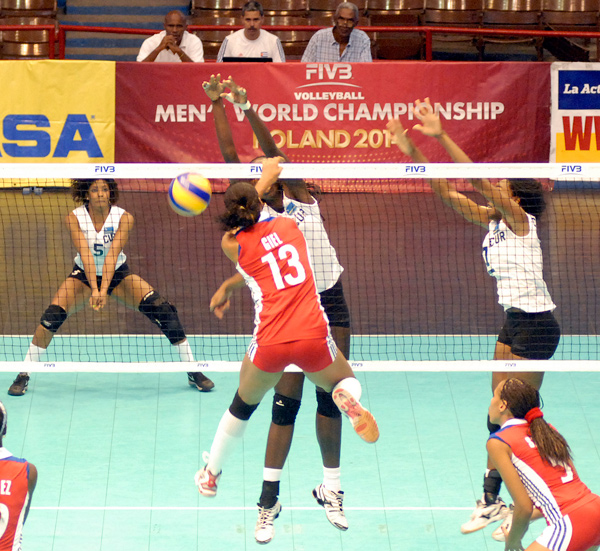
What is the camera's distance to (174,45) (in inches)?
557

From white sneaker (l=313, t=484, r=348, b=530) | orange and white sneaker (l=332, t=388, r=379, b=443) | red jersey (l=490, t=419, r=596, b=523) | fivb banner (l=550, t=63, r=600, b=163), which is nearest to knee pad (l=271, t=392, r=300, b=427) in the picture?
white sneaker (l=313, t=484, r=348, b=530)

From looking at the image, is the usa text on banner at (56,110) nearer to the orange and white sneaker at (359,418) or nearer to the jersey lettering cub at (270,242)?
the jersey lettering cub at (270,242)

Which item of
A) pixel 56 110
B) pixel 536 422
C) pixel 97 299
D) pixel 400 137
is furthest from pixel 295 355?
pixel 56 110

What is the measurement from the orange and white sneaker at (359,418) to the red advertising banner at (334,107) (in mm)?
9059

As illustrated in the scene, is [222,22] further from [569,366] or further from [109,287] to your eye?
[569,366]

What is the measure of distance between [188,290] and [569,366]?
5.98 m

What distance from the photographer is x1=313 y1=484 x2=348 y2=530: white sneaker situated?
19.6 ft

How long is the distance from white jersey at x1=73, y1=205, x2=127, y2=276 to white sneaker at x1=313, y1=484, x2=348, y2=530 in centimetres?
322

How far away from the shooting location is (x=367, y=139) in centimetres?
1457

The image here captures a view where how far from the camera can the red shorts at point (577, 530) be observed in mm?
4812

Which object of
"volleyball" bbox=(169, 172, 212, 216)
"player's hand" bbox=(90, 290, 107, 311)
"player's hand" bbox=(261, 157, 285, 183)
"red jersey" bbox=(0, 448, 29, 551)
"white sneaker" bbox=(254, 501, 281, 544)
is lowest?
"white sneaker" bbox=(254, 501, 281, 544)

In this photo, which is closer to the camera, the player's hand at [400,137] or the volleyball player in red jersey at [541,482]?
the volleyball player in red jersey at [541,482]

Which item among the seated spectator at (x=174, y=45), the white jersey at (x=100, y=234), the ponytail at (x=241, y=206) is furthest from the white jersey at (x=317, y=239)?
the seated spectator at (x=174, y=45)

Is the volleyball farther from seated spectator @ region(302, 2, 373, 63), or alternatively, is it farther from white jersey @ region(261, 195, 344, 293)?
seated spectator @ region(302, 2, 373, 63)
